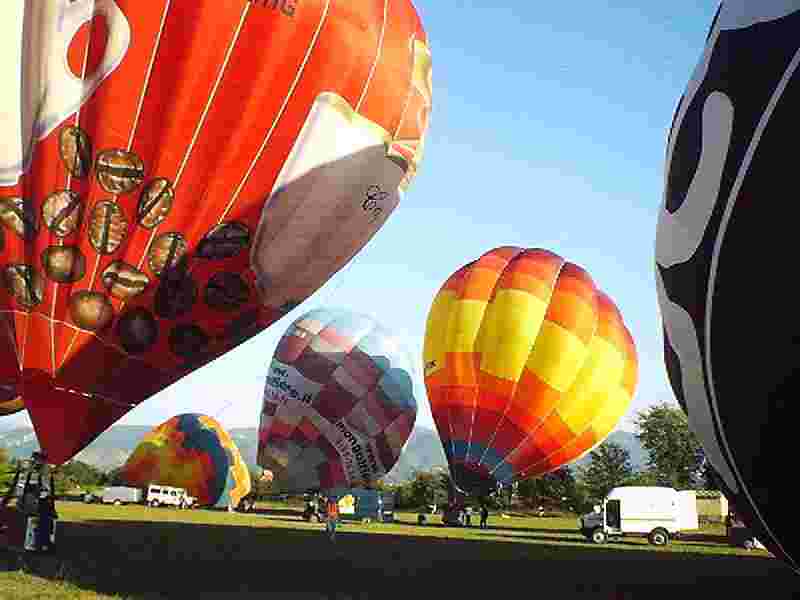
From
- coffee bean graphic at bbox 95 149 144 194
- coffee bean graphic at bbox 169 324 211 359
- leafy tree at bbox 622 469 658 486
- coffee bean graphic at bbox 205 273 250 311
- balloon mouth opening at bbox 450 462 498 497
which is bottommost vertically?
balloon mouth opening at bbox 450 462 498 497

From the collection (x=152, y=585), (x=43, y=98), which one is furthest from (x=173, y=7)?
(x=152, y=585)

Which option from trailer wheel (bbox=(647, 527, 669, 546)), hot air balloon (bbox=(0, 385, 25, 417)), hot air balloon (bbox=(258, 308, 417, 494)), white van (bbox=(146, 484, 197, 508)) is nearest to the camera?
hot air balloon (bbox=(0, 385, 25, 417))

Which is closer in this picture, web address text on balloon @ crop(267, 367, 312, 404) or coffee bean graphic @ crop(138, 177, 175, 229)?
coffee bean graphic @ crop(138, 177, 175, 229)

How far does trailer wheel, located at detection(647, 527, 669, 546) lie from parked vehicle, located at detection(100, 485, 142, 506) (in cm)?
2438

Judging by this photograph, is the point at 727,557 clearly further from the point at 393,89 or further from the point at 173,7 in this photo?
the point at 173,7

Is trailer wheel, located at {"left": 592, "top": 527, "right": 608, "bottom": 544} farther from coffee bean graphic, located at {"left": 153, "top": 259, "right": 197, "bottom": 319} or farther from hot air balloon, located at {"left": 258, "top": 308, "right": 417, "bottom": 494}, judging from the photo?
coffee bean graphic, located at {"left": 153, "top": 259, "right": 197, "bottom": 319}

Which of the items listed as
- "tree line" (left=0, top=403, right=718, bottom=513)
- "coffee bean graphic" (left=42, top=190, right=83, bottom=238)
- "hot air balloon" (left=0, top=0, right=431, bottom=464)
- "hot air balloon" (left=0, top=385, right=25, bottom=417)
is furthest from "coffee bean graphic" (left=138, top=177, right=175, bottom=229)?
"tree line" (left=0, top=403, right=718, bottom=513)

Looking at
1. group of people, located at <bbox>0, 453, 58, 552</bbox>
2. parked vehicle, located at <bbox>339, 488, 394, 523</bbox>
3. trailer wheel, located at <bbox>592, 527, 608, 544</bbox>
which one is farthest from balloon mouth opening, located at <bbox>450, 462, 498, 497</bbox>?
group of people, located at <bbox>0, 453, 58, 552</bbox>

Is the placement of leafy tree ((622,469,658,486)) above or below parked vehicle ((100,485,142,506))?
above

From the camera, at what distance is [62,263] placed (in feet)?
35.7

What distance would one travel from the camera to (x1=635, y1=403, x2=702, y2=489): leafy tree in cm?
6439

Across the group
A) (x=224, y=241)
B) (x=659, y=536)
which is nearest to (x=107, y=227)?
(x=224, y=241)

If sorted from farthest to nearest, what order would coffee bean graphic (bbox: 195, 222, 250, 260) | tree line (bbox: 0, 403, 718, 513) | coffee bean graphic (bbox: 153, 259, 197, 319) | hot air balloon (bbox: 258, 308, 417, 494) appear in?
tree line (bbox: 0, 403, 718, 513) → hot air balloon (bbox: 258, 308, 417, 494) → coffee bean graphic (bbox: 195, 222, 250, 260) → coffee bean graphic (bbox: 153, 259, 197, 319)

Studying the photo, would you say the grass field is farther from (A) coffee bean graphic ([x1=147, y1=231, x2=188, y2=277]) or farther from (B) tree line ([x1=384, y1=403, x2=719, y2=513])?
(B) tree line ([x1=384, y1=403, x2=719, y2=513])
